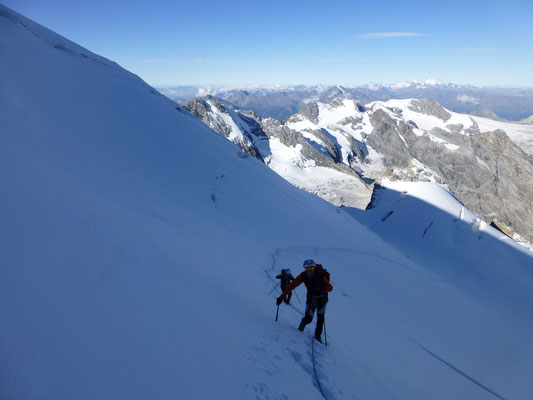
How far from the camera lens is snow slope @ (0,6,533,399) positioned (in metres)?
3.82

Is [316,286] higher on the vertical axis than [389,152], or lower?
higher

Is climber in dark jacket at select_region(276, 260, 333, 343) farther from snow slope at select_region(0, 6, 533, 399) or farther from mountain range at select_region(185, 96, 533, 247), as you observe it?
mountain range at select_region(185, 96, 533, 247)


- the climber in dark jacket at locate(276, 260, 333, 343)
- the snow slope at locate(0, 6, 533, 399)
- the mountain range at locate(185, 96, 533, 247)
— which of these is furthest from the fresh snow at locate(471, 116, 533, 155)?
the climber in dark jacket at locate(276, 260, 333, 343)

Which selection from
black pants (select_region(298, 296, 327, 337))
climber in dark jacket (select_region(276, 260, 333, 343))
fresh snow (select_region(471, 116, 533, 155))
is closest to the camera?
climber in dark jacket (select_region(276, 260, 333, 343))

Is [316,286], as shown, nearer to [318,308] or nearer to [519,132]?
[318,308]

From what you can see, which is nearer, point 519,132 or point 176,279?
point 176,279

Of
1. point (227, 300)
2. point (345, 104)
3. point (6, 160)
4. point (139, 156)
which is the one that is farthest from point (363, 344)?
point (345, 104)

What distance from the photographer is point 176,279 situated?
6422 mm

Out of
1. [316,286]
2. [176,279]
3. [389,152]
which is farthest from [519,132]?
[176,279]

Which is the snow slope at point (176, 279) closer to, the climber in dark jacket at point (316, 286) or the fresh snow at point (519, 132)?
the climber in dark jacket at point (316, 286)

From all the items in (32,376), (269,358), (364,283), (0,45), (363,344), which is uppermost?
(0,45)

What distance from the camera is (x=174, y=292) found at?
5.80 m

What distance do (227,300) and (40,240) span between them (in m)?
3.88

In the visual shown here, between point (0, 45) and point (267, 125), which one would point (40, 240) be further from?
point (267, 125)
